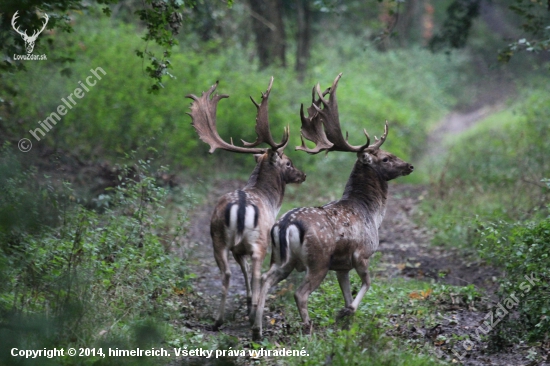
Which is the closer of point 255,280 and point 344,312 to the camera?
point 344,312

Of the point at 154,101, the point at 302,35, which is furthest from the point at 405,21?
Answer: the point at 154,101

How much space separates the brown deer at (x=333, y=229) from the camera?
7.26 m

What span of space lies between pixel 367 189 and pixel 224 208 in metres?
1.88

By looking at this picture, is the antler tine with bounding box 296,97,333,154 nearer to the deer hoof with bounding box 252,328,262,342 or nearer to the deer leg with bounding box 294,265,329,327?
the deer leg with bounding box 294,265,329,327

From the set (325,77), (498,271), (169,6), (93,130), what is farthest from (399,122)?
(169,6)

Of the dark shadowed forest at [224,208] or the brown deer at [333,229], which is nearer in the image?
the dark shadowed forest at [224,208]

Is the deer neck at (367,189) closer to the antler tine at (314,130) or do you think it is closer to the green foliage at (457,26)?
the antler tine at (314,130)

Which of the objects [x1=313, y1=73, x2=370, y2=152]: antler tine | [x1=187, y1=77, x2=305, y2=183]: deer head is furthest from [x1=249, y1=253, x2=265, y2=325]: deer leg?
[x1=313, y1=73, x2=370, y2=152]: antler tine

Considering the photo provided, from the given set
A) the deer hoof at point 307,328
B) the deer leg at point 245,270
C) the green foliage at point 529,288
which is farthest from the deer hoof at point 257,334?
the green foliage at point 529,288

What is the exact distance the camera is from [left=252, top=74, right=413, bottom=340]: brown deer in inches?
286

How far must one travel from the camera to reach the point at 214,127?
9172mm

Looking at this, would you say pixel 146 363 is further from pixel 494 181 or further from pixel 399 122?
pixel 399 122

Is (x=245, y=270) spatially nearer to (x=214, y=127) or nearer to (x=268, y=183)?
(x=268, y=183)

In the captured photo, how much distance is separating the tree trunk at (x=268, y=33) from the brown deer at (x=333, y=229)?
567 inches
